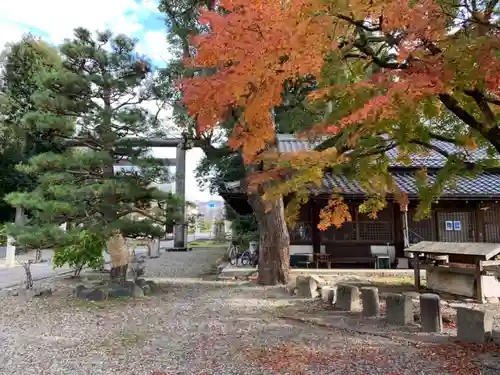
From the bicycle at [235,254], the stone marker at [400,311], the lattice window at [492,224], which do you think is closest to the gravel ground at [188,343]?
the stone marker at [400,311]

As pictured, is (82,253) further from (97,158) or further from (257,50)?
(257,50)

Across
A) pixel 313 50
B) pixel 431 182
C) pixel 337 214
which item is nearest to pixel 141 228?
pixel 337 214

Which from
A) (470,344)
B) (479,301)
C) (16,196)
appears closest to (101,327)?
(16,196)

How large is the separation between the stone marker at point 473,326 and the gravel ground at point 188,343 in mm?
598

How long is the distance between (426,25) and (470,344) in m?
3.60

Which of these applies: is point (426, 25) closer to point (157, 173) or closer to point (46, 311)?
point (157, 173)

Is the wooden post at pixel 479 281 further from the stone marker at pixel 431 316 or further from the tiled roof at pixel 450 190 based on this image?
the tiled roof at pixel 450 190

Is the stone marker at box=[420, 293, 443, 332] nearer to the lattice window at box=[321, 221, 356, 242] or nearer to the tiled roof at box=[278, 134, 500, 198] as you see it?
the tiled roof at box=[278, 134, 500, 198]

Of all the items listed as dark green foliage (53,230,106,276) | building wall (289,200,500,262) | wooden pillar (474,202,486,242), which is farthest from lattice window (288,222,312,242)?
dark green foliage (53,230,106,276)

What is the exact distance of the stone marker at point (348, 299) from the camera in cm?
684

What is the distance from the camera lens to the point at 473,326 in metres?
4.90

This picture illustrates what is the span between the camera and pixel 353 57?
4.72 metres

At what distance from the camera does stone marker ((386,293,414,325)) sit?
19.2 ft

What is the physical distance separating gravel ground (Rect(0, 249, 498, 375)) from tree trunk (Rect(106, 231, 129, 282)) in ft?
Result: 4.35
